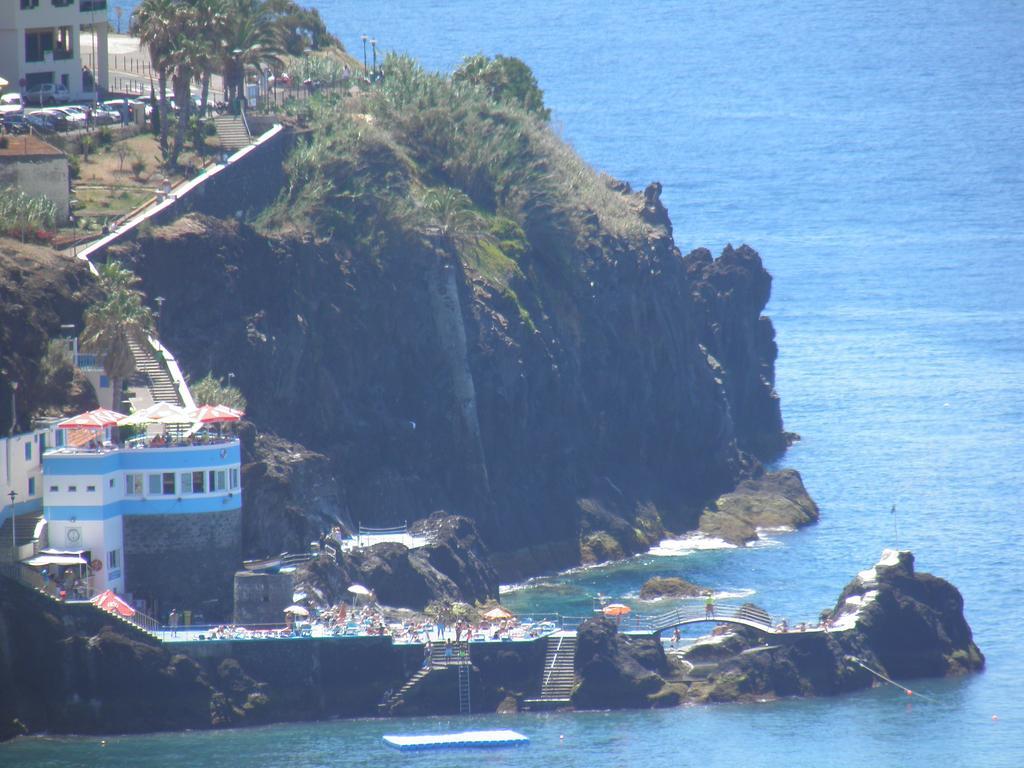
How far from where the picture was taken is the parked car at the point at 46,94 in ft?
461

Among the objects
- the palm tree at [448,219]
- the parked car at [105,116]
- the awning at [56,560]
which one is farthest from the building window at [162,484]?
the parked car at [105,116]

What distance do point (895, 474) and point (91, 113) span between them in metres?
51.8

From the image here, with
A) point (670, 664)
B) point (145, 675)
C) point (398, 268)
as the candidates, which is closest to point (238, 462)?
point (145, 675)

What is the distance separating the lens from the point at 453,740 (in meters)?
100

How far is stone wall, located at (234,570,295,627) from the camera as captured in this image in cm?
10475

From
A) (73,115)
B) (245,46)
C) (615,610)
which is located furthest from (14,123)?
(615,610)

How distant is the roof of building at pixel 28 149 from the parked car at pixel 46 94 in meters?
15.5

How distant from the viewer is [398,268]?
13475cm

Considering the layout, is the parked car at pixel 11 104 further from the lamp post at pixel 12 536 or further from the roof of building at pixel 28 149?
the lamp post at pixel 12 536

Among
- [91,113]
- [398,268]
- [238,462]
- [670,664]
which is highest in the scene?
[91,113]

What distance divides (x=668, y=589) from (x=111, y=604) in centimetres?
3301

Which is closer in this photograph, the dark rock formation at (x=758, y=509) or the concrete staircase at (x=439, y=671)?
the concrete staircase at (x=439, y=671)

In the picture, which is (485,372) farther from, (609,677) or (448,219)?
(609,677)

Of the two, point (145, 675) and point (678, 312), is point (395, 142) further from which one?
point (145, 675)
